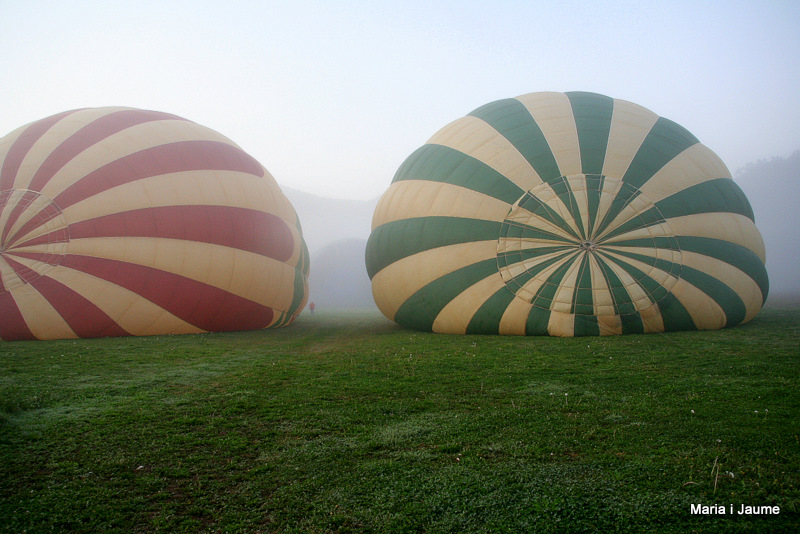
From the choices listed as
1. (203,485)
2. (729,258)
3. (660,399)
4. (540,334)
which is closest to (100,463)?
(203,485)

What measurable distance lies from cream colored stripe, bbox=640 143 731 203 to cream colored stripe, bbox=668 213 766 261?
0.49 metres

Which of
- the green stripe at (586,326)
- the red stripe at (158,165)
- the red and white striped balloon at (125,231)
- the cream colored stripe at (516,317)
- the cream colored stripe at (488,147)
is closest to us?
the green stripe at (586,326)

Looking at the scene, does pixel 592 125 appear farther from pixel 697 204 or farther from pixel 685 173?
pixel 697 204

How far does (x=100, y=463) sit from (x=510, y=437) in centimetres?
245

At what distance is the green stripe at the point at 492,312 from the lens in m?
7.04

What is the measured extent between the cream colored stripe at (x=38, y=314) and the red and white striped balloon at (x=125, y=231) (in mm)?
15

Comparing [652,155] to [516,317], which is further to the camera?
[652,155]

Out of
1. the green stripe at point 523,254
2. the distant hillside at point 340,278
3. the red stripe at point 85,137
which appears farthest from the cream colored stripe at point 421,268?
the distant hillside at point 340,278

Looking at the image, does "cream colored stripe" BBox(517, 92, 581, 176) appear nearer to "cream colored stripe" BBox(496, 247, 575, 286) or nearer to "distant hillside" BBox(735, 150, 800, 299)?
"cream colored stripe" BBox(496, 247, 575, 286)

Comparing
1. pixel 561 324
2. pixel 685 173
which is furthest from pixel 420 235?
pixel 685 173

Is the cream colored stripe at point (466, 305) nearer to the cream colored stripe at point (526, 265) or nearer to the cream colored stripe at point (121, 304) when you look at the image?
the cream colored stripe at point (526, 265)

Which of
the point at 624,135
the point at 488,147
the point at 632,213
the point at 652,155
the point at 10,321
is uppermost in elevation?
the point at 624,135

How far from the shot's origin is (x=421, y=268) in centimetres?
785

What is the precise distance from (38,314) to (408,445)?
689 cm
